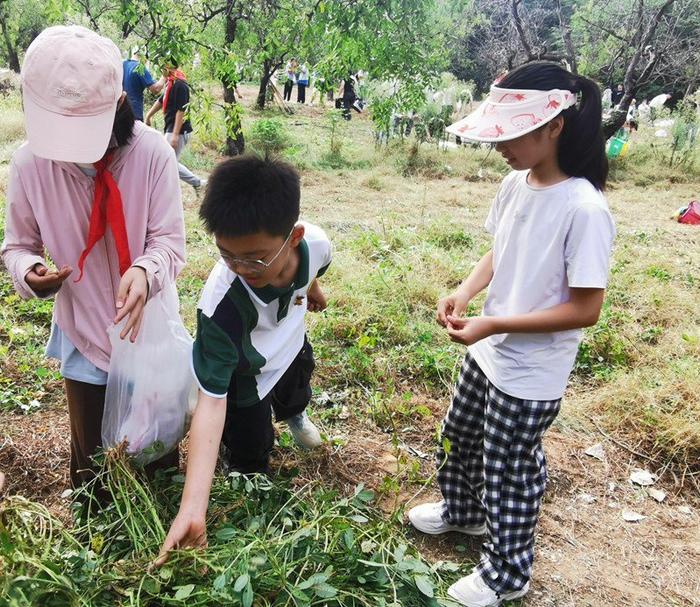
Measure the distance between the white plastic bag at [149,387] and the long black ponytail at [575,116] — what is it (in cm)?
107

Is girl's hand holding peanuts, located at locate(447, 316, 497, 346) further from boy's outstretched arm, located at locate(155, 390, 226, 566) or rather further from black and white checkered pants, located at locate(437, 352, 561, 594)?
boy's outstretched arm, located at locate(155, 390, 226, 566)

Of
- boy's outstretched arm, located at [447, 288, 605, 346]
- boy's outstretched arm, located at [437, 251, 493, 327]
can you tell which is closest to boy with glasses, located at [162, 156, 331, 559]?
boy's outstretched arm, located at [437, 251, 493, 327]

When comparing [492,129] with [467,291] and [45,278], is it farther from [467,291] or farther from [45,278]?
[45,278]

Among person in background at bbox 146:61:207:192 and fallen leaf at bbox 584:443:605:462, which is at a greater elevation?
person in background at bbox 146:61:207:192

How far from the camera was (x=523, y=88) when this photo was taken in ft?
4.51

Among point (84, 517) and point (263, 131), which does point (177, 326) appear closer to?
point (84, 517)

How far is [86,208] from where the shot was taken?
1478 mm

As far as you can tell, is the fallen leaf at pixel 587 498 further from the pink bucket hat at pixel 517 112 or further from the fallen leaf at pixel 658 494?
the pink bucket hat at pixel 517 112

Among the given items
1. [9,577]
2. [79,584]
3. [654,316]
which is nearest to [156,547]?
[79,584]

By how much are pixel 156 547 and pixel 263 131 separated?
32.0 ft

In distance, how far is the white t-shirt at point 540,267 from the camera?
134cm

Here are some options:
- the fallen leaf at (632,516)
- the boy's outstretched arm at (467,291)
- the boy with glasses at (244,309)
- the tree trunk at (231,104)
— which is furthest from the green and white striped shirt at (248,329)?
the tree trunk at (231,104)

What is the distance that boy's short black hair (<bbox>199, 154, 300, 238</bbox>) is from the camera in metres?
1.29

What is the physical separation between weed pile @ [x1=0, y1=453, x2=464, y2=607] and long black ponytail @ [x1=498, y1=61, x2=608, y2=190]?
958 mm
